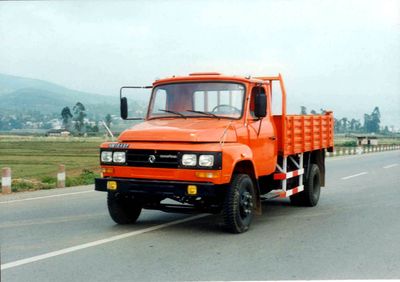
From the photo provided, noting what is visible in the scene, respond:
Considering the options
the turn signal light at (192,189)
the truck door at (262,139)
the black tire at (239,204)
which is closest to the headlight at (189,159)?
the turn signal light at (192,189)

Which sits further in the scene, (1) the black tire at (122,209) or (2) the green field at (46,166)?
(2) the green field at (46,166)

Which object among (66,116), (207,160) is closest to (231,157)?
(207,160)

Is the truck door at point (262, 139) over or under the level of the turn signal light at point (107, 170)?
over

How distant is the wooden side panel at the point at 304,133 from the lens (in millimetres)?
9508

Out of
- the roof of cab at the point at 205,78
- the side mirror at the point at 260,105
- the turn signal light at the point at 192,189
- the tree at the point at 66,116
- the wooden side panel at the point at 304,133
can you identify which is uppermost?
the tree at the point at 66,116

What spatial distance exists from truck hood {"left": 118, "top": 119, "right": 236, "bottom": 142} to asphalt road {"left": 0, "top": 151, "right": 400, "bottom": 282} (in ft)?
4.33

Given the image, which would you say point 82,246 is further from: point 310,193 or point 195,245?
point 310,193

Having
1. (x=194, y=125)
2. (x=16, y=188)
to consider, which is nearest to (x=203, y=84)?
(x=194, y=125)

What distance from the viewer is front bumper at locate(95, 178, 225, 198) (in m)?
7.14

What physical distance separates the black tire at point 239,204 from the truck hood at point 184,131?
61 centimetres

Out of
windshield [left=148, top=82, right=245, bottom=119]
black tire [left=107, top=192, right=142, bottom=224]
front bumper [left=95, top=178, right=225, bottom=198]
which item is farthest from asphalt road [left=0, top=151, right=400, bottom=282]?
windshield [left=148, top=82, right=245, bottom=119]

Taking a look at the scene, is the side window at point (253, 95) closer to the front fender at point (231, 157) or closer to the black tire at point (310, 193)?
the front fender at point (231, 157)

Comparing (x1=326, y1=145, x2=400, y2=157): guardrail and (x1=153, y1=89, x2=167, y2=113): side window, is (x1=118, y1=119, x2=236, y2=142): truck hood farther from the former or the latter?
(x1=326, y1=145, x2=400, y2=157): guardrail

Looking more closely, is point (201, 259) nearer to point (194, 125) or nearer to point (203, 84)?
point (194, 125)
